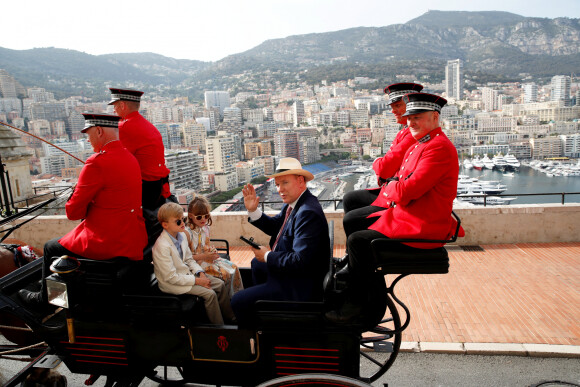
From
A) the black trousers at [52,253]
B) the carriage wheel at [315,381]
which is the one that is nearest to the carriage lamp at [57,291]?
the black trousers at [52,253]

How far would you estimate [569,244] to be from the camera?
639 centimetres

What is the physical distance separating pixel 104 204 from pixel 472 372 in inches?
127

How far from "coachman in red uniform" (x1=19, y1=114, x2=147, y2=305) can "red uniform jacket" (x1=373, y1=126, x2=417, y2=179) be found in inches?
77.6

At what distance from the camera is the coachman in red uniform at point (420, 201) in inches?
97.2

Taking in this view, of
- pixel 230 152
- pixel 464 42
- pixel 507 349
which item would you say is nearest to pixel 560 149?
pixel 230 152

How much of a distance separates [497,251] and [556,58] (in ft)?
565

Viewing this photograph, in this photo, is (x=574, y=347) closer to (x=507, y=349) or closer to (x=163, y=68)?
(x=507, y=349)

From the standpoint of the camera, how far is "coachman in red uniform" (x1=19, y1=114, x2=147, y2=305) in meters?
2.63

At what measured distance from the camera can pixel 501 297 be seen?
4707mm

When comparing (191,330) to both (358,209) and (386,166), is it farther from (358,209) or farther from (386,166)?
(386,166)

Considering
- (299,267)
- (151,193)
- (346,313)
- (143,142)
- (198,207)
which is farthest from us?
(151,193)

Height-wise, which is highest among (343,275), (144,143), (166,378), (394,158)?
(144,143)

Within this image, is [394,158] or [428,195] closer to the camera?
[428,195]

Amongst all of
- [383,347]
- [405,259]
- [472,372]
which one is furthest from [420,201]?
[472,372]
